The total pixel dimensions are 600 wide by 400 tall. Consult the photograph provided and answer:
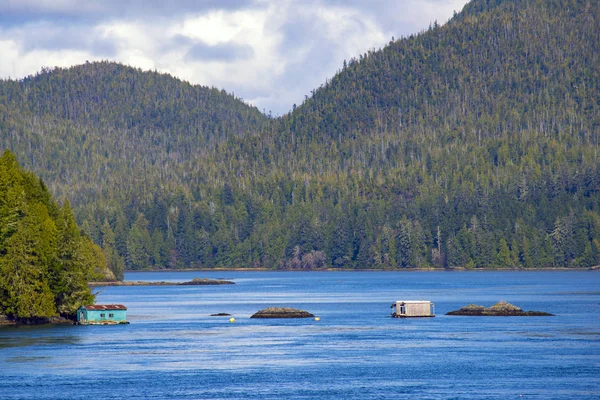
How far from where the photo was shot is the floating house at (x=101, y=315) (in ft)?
432

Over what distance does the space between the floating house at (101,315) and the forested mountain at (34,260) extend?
126 cm

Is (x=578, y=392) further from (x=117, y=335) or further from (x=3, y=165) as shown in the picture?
(x=3, y=165)

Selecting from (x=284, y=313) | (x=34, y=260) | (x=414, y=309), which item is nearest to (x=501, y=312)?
(x=414, y=309)

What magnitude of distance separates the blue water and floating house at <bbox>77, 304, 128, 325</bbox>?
2.42 m

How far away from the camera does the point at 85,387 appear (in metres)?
83.1

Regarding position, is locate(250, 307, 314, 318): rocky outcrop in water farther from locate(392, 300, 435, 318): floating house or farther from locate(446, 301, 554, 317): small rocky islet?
locate(446, 301, 554, 317): small rocky islet

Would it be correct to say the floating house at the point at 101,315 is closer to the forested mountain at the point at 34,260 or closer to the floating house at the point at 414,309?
the forested mountain at the point at 34,260

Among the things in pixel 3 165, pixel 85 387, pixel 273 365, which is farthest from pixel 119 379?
pixel 3 165

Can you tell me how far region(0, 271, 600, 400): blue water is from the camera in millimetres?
81938

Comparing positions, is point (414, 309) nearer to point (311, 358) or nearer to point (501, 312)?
point (501, 312)

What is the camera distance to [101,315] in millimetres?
133875

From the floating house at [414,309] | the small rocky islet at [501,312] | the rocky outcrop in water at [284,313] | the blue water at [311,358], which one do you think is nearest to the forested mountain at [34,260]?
the blue water at [311,358]

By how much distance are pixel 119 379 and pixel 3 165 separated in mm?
53449

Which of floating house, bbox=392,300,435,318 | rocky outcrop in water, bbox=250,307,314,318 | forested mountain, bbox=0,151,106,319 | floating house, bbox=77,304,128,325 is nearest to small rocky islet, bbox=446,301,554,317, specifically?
floating house, bbox=392,300,435,318
